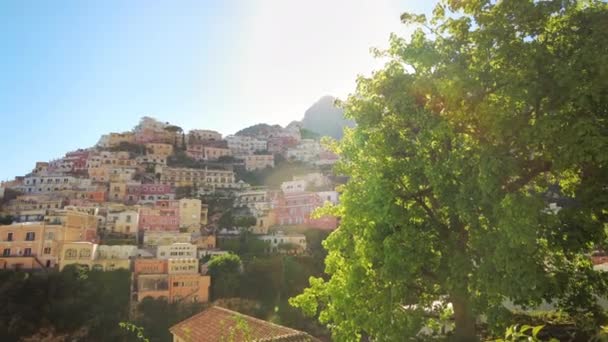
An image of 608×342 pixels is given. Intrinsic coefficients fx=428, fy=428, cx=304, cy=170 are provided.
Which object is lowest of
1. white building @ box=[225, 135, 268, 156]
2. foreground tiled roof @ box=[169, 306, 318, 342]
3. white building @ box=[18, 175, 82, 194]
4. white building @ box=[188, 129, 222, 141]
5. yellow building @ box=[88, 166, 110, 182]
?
foreground tiled roof @ box=[169, 306, 318, 342]

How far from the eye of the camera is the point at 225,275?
160ft

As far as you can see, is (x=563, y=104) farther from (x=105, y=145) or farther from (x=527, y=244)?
(x=105, y=145)

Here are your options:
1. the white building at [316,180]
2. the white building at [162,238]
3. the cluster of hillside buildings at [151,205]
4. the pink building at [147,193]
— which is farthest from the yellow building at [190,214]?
the white building at [316,180]

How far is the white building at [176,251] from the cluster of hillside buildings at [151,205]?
12cm

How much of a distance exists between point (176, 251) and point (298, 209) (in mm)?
21410

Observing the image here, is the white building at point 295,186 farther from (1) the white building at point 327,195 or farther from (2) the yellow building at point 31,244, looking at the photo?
(2) the yellow building at point 31,244

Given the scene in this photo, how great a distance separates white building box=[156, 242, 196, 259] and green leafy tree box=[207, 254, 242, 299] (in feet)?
11.0

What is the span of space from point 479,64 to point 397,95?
1750mm

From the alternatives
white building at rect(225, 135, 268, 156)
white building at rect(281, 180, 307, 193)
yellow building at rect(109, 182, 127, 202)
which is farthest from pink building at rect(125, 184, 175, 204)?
white building at rect(225, 135, 268, 156)

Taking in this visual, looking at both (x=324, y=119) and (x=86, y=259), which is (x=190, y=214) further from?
(x=324, y=119)

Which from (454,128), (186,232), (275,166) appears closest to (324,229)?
(186,232)

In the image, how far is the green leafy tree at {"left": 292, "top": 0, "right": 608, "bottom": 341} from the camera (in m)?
7.45

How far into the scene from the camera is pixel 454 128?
905 centimetres

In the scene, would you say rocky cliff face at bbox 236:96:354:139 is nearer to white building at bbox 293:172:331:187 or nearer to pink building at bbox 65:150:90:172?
white building at bbox 293:172:331:187
